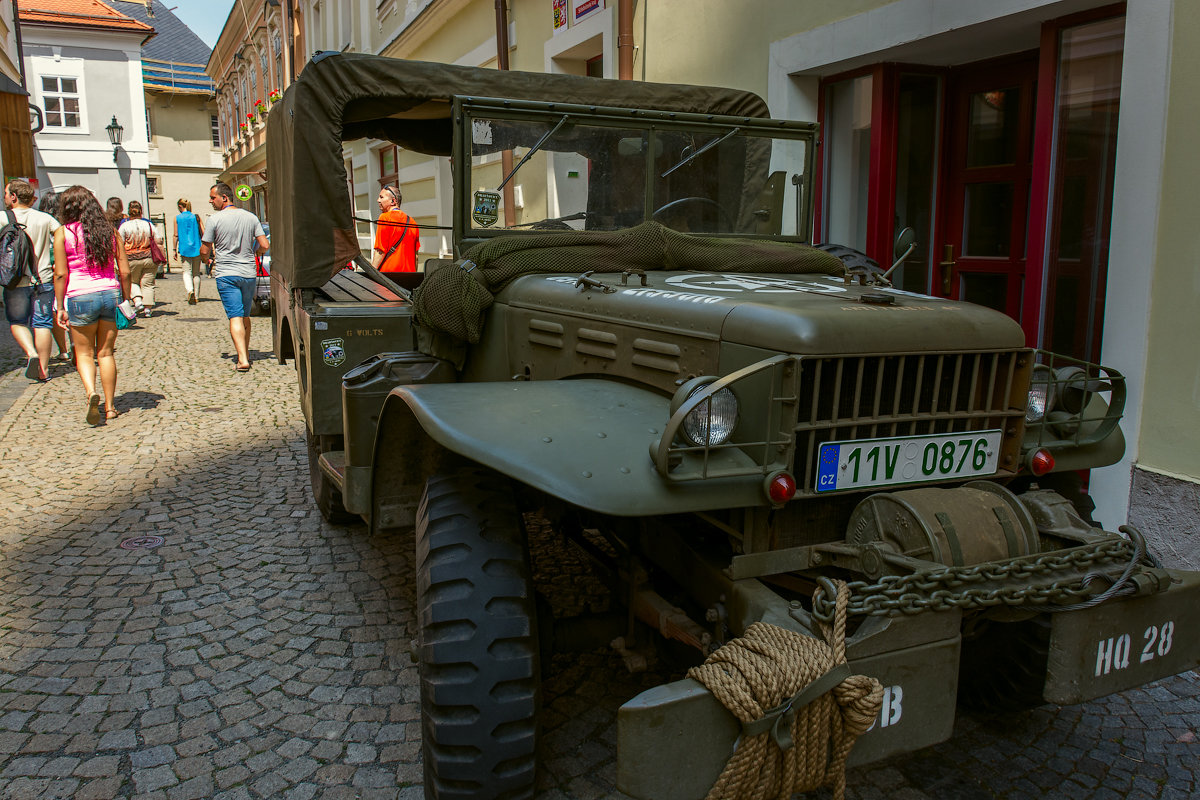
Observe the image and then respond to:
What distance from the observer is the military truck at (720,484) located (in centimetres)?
199

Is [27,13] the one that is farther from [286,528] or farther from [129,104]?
[286,528]

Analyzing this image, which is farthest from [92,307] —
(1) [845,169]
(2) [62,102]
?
(2) [62,102]

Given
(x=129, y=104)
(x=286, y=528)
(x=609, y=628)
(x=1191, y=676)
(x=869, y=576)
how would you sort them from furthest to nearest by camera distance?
(x=129, y=104) < (x=286, y=528) < (x=1191, y=676) < (x=609, y=628) < (x=869, y=576)

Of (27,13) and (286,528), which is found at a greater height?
(27,13)

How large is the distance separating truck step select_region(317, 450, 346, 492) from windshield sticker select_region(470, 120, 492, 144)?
1.28 meters

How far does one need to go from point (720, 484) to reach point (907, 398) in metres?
0.57

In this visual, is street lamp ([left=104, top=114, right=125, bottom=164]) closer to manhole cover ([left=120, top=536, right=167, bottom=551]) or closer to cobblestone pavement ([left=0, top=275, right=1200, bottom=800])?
cobblestone pavement ([left=0, top=275, right=1200, bottom=800])

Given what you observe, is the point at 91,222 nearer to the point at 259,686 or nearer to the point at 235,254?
the point at 235,254

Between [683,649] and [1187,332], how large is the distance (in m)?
2.61

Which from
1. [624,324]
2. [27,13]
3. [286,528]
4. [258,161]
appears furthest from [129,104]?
[624,324]

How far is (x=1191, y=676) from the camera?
10.5 feet

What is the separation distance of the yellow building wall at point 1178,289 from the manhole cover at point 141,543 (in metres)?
4.34

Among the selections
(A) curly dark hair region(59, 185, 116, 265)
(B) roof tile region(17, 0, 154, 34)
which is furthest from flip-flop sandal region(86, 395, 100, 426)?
(B) roof tile region(17, 0, 154, 34)

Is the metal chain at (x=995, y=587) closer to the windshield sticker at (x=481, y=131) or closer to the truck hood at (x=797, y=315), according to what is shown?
the truck hood at (x=797, y=315)
